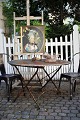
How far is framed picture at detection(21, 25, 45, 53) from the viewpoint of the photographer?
567cm

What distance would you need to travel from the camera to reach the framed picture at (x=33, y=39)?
5668 mm

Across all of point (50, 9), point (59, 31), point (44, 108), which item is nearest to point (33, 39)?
point (44, 108)

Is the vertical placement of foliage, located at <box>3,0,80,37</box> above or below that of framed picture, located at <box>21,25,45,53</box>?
above

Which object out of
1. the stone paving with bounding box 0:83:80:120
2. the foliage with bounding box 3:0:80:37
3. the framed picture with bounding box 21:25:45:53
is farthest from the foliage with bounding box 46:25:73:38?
the stone paving with bounding box 0:83:80:120

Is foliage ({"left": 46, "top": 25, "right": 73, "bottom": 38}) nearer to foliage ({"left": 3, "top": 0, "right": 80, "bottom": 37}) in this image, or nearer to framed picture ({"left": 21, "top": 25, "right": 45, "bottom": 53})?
foliage ({"left": 3, "top": 0, "right": 80, "bottom": 37})

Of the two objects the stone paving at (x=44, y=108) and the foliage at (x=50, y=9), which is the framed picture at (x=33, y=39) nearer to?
the stone paving at (x=44, y=108)

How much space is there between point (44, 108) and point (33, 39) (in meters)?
2.34

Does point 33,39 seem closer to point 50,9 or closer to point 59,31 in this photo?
point 59,31

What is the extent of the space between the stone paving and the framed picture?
4.48 feet

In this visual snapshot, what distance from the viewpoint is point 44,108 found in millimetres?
3850

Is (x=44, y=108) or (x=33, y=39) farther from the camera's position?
(x=33, y=39)

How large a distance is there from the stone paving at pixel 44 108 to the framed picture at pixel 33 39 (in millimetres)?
1366

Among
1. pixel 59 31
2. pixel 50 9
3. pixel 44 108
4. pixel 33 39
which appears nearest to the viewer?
pixel 44 108

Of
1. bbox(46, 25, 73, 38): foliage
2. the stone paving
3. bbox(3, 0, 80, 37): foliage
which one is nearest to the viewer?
the stone paving
